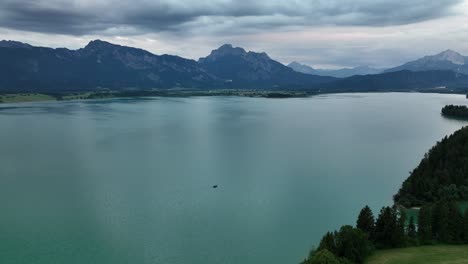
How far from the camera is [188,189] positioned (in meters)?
45.0

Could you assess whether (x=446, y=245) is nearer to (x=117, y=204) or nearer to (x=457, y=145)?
(x=457, y=145)

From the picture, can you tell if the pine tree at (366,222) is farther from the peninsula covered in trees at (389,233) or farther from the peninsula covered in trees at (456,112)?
the peninsula covered in trees at (456,112)

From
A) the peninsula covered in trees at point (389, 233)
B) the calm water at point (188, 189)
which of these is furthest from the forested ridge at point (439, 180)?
the calm water at point (188, 189)

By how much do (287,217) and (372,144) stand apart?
133 feet

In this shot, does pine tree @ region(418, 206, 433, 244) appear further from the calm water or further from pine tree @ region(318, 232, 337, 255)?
the calm water

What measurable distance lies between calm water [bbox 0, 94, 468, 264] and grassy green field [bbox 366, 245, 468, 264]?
6048 millimetres

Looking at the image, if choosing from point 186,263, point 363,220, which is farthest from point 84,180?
point 363,220

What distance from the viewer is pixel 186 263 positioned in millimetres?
27875

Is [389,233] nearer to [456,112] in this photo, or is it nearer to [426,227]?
[426,227]

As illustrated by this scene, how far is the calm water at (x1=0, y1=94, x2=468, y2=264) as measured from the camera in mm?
30422

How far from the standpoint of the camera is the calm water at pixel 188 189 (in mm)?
30422

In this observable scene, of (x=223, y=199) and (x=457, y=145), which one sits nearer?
(x=223, y=199)

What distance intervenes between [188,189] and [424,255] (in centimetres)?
2581

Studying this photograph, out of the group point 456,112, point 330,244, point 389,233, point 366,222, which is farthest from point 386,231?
point 456,112
